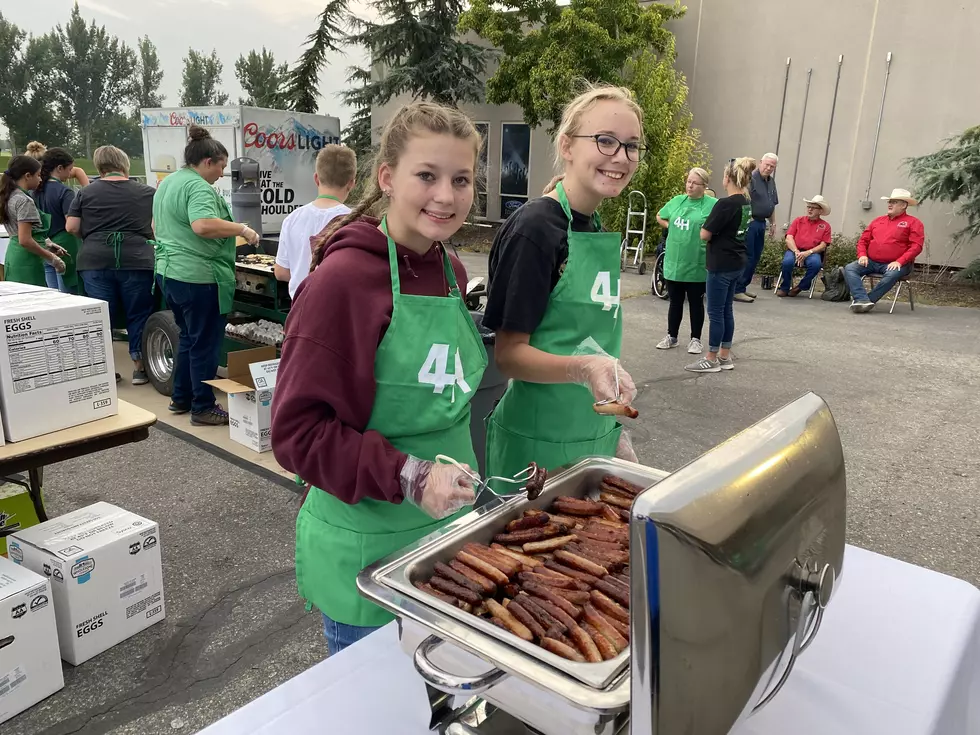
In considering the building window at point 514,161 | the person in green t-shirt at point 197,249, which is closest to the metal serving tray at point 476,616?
the person in green t-shirt at point 197,249

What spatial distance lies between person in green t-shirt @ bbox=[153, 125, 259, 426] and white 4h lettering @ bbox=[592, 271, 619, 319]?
12.1ft

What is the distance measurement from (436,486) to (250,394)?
3986 millimetres

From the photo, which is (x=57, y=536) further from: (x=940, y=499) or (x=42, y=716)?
(x=940, y=499)

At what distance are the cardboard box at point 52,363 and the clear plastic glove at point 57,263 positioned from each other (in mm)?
4061

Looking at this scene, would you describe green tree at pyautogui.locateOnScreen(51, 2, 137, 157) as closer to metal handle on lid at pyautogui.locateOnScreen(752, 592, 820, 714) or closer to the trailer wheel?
the trailer wheel

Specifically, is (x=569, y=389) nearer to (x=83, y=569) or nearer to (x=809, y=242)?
(x=83, y=569)

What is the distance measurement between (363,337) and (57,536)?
7.12 feet

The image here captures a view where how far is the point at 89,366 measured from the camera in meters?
2.70

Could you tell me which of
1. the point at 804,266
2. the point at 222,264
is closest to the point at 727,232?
the point at 222,264

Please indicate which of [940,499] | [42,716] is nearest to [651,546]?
[42,716]

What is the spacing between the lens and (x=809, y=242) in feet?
38.2

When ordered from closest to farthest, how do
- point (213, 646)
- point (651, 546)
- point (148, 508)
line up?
point (651, 546), point (213, 646), point (148, 508)

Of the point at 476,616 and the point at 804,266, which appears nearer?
the point at 476,616

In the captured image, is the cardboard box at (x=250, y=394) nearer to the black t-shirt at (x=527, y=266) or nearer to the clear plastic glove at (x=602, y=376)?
the black t-shirt at (x=527, y=266)
